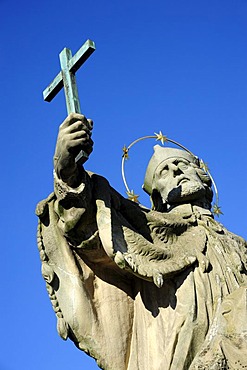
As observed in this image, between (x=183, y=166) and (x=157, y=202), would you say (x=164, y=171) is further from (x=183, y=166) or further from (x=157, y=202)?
(x=157, y=202)

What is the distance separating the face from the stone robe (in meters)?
0.58

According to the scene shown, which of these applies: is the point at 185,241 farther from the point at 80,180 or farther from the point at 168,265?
the point at 80,180

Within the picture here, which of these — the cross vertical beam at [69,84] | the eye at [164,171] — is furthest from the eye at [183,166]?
the cross vertical beam at [69,84]

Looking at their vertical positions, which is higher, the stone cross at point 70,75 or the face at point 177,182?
the face at point 177,182

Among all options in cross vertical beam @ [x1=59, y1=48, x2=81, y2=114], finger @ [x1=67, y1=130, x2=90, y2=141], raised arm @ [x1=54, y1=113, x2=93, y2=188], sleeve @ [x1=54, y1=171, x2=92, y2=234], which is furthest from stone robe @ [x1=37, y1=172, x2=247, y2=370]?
cross vertical beam @ [x1=59, y1=48, x2=81, y2=114]

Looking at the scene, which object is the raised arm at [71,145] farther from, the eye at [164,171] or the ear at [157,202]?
the ear at [157,202]

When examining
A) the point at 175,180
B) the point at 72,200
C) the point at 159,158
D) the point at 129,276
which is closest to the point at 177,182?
the point at 175,180

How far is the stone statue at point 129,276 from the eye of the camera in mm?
7133

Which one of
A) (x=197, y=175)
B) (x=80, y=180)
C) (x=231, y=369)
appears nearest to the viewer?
(x=231, y=369)

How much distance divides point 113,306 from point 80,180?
0.98 m

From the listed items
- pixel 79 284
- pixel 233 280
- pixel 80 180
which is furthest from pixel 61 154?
pixel 233 280

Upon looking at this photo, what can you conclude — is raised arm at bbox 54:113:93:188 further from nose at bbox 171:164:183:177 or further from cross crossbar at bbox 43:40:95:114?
nose at bbox 171:164:183:177

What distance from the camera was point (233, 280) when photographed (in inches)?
295

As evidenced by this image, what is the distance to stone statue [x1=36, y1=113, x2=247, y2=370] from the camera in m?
7.13
